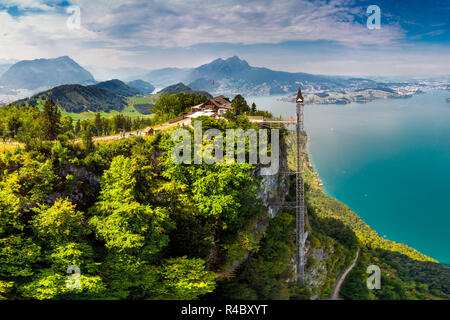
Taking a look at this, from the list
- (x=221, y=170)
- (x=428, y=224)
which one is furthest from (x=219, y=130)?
(x=428, y=224)

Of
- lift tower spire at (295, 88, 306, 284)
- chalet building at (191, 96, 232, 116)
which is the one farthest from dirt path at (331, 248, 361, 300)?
chalet building at (191, 96, 232, 116)

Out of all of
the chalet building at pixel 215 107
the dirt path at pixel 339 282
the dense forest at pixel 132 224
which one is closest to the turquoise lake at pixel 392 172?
the dirt path at pixel 339 282

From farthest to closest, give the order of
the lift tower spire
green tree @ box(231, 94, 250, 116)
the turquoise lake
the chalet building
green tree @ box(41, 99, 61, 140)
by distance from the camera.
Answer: the turquoise lake < the chalet building < green tree @ box(231, 94, 250, 116) < the lift tower spire < green tree @ box(41, 99, 61, 140)

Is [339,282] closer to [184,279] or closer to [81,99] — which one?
[184,279]

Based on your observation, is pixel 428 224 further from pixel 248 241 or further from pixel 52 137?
pixel 52 137

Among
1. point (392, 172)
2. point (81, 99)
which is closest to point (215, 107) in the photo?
point (392, 172)

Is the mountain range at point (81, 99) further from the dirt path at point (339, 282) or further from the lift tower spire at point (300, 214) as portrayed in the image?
the dirt path at point (339, 282)

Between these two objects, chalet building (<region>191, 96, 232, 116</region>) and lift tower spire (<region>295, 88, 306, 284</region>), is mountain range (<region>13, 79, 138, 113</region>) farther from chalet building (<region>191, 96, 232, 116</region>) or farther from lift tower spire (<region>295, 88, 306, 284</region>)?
lift tower spire (<region>295, 88, 306, 284</region>)
